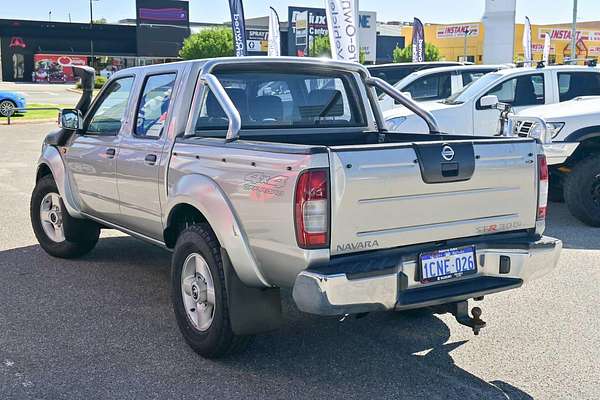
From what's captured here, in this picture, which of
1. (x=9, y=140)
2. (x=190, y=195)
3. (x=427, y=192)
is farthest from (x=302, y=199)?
(x=9, y=140)

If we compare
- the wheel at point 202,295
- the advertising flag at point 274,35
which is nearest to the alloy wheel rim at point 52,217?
the wheel at point 202,295

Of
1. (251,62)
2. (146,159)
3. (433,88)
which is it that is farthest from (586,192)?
(146,159)

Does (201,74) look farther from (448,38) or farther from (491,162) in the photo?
(448,38)

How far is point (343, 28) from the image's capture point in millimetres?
15945

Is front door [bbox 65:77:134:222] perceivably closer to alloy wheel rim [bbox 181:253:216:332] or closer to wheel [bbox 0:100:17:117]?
alloy wheel rim [bbox 181:253:216:332]

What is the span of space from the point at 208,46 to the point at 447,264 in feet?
201

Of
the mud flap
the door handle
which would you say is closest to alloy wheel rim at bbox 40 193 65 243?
the door handle

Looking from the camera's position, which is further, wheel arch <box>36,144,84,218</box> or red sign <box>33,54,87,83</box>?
red sign <box>33,54,87,83</box>

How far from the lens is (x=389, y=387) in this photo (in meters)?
3.99

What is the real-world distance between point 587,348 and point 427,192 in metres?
1.71

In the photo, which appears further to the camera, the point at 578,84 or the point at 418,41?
the point at 418,41

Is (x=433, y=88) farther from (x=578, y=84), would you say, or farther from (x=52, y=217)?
(x=52, y=217)

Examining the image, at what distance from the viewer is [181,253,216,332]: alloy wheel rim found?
436 cm

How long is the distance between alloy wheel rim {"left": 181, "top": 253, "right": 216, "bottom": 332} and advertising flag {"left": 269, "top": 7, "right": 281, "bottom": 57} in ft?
69.3
